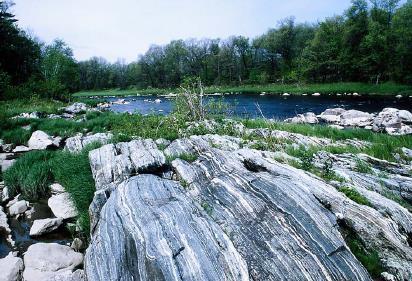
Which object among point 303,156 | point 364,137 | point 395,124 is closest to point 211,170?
point 303,156

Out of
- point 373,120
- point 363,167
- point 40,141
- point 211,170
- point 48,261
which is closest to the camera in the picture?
point 48,261

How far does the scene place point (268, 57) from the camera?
317 ft

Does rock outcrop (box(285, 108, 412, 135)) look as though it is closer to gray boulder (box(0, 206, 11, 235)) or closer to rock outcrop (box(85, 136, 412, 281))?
rock outcrop (box(85, 136, 412, 281))

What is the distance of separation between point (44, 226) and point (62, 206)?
111cm

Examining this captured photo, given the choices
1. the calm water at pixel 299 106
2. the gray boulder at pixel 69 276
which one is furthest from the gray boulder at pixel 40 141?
the gray boulder at pixel 69 276

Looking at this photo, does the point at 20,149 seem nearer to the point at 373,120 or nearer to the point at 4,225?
the point at 4,225

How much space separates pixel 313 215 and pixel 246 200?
1.28 meters

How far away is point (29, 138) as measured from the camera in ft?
57.4

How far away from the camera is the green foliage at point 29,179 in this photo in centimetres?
1018

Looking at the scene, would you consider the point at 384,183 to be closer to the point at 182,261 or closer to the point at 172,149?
the point at 182,261

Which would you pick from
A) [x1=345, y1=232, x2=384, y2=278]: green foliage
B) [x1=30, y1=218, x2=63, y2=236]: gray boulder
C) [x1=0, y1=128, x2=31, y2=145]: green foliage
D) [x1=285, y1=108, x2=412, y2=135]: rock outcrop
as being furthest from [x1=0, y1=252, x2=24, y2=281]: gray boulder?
[x1=285, y1=108, x2=412, y2=135]: rock outcrop

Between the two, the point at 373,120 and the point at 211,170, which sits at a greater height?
the point at 211,170

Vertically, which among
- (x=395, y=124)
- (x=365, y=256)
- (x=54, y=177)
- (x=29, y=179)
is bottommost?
(x=395, y=124)

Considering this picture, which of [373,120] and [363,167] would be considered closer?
[363,167]
